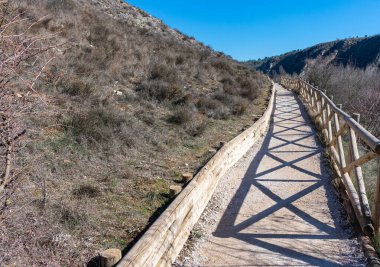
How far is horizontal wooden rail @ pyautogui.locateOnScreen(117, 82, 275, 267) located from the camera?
3.29 meters

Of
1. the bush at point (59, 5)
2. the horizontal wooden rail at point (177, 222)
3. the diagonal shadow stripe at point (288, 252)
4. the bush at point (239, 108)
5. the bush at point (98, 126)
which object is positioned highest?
the bush at point (59, 5)

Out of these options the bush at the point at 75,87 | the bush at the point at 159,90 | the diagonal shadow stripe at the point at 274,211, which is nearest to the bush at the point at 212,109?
the bush at the point at 159,90

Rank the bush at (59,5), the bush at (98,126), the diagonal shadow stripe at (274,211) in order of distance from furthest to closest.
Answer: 1. the bush at (59,5)
2. the bush at (98,126)
3. the diagonal shadow stripe at (274,211)

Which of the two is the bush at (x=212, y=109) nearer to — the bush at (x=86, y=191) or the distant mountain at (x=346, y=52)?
the bush at (x=86, y=191)

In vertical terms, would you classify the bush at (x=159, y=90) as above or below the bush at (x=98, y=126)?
above

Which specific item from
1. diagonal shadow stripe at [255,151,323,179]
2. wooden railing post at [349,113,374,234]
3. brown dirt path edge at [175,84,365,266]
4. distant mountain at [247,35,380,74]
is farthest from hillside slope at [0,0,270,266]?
distant mountain at [247,35,380,74]

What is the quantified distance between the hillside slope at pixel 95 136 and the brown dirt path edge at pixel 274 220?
32.0 inches

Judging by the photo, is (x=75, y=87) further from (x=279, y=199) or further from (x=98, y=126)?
(x=279, y=199)

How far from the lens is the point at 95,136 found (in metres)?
6.96

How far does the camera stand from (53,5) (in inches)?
628

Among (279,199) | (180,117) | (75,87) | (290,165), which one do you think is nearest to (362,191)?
(279,199)

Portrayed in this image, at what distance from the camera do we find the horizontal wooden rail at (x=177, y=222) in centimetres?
329

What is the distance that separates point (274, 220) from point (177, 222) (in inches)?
68.8

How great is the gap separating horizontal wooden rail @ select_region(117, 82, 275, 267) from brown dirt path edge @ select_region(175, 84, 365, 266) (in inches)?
6.8
